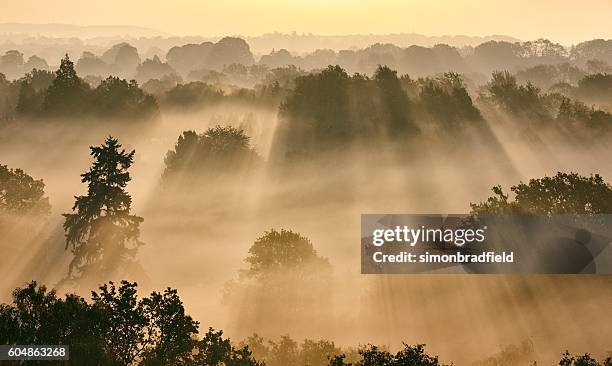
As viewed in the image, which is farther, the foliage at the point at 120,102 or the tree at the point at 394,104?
the tree at the point at 394,104

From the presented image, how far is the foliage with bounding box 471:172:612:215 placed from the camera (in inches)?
1684

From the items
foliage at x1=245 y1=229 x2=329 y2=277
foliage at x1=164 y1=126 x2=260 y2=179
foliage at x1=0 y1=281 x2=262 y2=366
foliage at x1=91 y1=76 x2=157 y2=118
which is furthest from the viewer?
foliage at x1=91 y1=76 x2=157 y2=118

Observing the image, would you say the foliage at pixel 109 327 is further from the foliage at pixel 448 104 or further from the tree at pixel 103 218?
the foliage at pixel 448 104

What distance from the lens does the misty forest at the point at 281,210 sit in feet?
101

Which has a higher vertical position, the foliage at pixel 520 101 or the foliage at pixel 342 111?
the foliage at pixel 520 101

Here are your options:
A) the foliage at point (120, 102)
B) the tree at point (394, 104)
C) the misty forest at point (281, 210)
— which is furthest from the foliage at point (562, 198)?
the foliage at point (120, 102)

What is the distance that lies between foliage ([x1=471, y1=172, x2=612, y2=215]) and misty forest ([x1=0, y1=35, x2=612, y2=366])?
135 millimetres

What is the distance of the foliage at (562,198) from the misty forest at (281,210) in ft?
0.44

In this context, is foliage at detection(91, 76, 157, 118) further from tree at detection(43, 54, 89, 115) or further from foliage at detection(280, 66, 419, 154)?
foliage at detection(280, 66, 419, 154)

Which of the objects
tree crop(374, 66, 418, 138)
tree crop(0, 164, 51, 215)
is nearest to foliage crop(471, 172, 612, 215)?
tree crop(0, 164, 51, 215)

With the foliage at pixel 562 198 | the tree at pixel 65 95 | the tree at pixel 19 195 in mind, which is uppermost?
the tree at pixel 65 95

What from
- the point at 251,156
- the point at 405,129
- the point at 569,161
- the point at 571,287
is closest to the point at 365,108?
the point at 405,129

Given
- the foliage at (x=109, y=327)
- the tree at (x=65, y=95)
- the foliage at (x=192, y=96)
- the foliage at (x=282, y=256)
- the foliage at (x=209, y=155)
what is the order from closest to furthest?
1. the foliage at (x=109, y=327)
2. the foliage at (x=282, y=256)
3. the foliage at (x=209, y=155)
4. the tree at (x=65, y=95)
5. the foliage at (x=192, y=96)

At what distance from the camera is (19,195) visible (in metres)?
53.1
